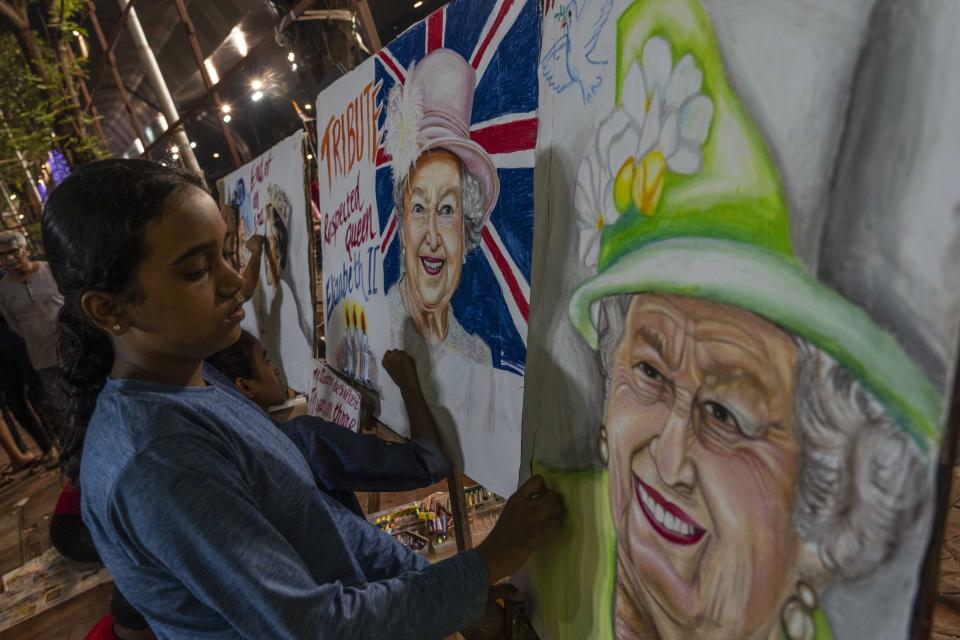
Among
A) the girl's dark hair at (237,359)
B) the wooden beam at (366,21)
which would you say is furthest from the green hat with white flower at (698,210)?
the girl's dark hair at (237,359)

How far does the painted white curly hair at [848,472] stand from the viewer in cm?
40

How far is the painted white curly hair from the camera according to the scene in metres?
0.40

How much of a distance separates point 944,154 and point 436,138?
886 mm

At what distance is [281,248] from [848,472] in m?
2.05

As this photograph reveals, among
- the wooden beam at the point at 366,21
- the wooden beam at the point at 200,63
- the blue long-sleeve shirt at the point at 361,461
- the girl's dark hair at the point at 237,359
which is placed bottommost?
the blue long-sleeve shirt at the point at 361,461

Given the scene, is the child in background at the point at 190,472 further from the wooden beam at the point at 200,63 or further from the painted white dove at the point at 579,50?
the wooden beam at the point at 200,63

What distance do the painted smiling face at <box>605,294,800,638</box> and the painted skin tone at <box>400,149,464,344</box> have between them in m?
0.51

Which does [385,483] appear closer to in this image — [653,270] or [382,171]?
[382,171]

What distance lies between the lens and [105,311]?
31.4 inches

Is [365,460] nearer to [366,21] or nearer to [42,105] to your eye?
[366,21]

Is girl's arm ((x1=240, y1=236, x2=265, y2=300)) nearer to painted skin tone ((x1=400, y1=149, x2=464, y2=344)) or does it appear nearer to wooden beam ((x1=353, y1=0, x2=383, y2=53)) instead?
wooden beam ((x1=353, y1=0, x2=383, y2=53))

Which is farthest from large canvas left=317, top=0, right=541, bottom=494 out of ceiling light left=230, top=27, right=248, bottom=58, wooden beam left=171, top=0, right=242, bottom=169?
ceiling light left=230, top=27, right=248, bottom=58

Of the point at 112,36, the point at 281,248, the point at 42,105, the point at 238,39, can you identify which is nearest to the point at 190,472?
the point at 281,248

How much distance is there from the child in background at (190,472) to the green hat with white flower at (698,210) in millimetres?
392
